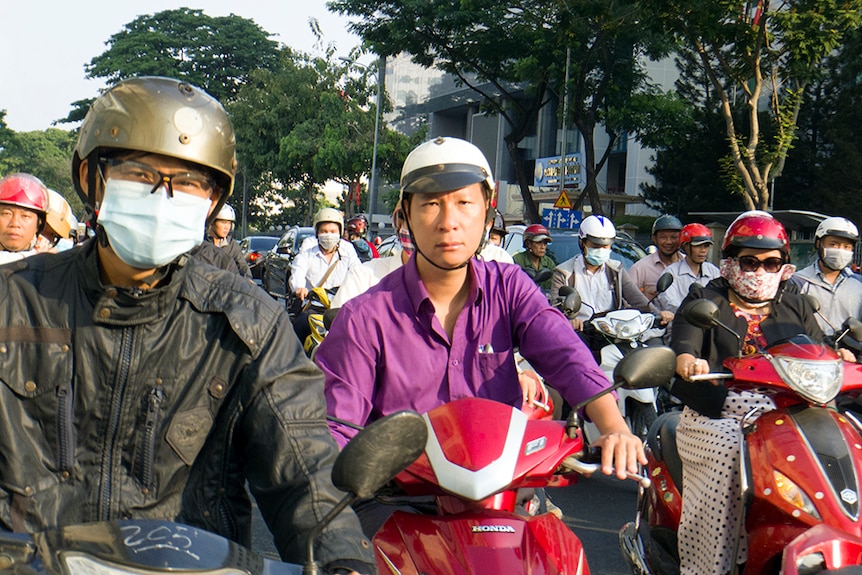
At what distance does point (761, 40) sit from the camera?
1588 cm

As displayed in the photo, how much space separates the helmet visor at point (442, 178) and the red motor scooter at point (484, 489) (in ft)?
2.71

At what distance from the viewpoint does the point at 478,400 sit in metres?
2.53

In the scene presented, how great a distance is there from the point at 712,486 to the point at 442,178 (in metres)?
1.73

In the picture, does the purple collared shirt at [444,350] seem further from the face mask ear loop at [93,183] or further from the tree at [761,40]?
the tree at [761,40]

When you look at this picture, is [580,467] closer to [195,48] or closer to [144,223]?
[144,223]

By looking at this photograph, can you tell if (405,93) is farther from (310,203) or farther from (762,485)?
(762,485)

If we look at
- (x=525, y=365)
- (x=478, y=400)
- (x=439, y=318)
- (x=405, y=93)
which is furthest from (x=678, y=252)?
(x=405, y=93)

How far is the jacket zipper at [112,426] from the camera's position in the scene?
2.06m

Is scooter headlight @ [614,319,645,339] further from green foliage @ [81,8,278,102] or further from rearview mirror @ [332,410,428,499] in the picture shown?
green foliage @ [81,8,278,102]

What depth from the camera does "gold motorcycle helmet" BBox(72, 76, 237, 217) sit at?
2.20m

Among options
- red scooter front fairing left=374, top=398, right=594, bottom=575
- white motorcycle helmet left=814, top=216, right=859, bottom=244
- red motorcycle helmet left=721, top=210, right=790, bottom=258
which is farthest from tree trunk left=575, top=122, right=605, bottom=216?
red scooter front fairing left=374, top=398, right=594, bottom=575

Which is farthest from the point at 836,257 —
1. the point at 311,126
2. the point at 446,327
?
the point at 311,126

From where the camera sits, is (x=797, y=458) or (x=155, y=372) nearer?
(x=155, y=372)

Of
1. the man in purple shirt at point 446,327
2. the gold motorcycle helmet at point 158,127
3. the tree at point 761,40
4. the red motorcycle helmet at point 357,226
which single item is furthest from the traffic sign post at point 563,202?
the gold motorcycle helmet at point 158,127
